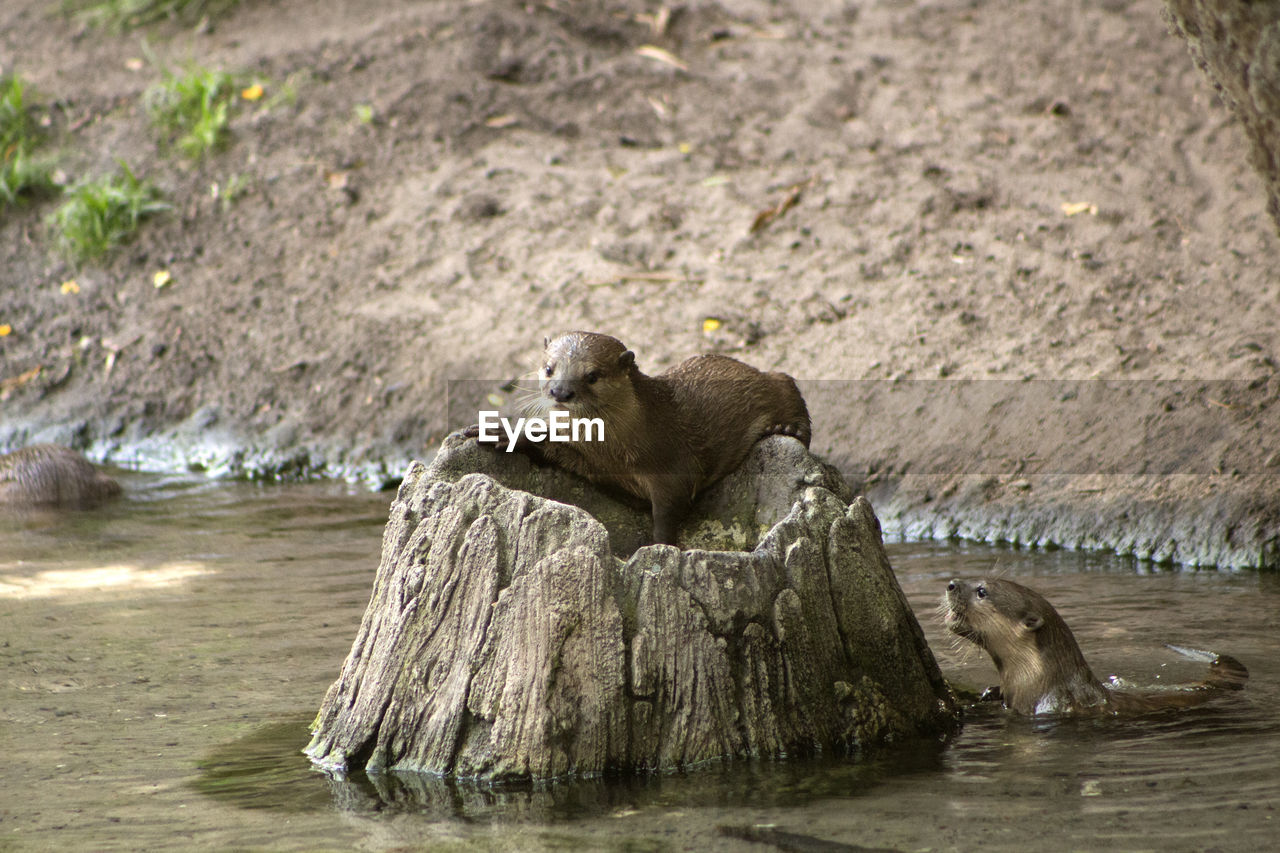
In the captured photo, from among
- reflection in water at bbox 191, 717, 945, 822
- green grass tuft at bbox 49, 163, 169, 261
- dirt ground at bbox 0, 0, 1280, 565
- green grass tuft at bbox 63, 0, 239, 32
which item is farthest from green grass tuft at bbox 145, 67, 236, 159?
reflection in water at bbox 191, 717, 945, 822

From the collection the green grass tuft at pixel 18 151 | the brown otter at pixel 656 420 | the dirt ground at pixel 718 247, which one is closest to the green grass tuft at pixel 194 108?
the dirt ground at pixel 718 247

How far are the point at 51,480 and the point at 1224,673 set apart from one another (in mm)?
5378

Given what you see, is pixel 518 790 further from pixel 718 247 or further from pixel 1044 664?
pixel 718 247

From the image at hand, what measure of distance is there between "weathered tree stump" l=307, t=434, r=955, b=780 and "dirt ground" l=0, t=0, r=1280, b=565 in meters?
2.74

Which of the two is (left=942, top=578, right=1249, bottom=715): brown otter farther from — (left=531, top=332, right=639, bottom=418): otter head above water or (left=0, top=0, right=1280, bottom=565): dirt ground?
(left=0, top=0, right=1280, bottom=565): dirt ground

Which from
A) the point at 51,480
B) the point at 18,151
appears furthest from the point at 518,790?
the point at 18,151

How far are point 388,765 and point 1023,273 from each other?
5010 millimetres

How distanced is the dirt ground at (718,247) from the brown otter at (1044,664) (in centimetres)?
176

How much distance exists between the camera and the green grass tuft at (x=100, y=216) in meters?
9.41

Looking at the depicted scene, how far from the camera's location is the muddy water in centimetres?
315

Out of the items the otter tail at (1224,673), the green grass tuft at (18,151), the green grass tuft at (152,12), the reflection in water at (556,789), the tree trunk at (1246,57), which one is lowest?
the reflection in water at (556,789)

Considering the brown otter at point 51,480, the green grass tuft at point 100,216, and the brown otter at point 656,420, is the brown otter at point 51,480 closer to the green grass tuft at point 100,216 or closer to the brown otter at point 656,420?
the green grass tuft at point 100,216

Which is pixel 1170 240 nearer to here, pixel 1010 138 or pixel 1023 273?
pixel 1023 273

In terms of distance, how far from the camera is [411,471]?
149 inches
